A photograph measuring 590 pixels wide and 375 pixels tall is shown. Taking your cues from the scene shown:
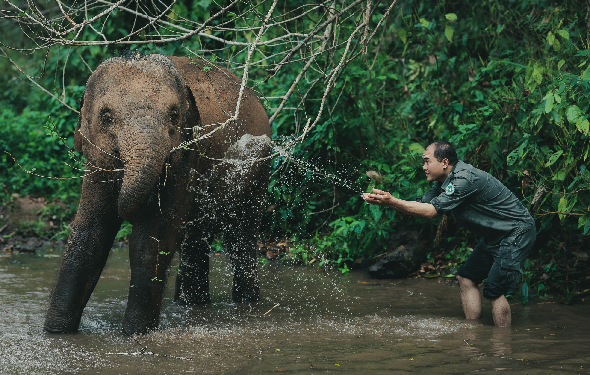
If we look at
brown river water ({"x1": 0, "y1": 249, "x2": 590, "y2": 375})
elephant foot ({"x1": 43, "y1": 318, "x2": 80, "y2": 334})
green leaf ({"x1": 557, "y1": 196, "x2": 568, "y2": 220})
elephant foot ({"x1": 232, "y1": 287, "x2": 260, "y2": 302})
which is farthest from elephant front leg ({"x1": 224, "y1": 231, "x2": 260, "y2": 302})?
green leaf ({"x1": 557, "y1": 196, "x2": 568, "y2": 220})

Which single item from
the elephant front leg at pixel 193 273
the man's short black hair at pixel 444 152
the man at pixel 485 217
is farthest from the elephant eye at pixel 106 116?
the man's short black hair at pixel 444 152

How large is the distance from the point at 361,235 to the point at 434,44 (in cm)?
271

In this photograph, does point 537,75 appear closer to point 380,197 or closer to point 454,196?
point 454,196

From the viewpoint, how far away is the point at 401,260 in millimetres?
7715

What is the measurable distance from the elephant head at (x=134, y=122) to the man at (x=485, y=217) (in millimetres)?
1753

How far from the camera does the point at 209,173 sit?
6055 mm

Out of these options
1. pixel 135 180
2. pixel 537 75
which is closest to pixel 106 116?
pixel 135 180

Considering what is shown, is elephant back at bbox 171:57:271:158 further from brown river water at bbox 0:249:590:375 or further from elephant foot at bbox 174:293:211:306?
brown river water at bbox 0:249:590:375

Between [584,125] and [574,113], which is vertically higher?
[574,113]

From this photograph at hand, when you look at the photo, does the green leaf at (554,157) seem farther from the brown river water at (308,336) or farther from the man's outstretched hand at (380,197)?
the man's outstretched hand at (380,197)

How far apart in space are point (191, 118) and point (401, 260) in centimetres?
321

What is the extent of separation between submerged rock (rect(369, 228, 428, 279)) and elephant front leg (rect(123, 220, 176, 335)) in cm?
320

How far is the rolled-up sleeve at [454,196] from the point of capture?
5.46 meters

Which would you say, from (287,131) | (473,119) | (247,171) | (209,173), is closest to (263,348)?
(209,173)
